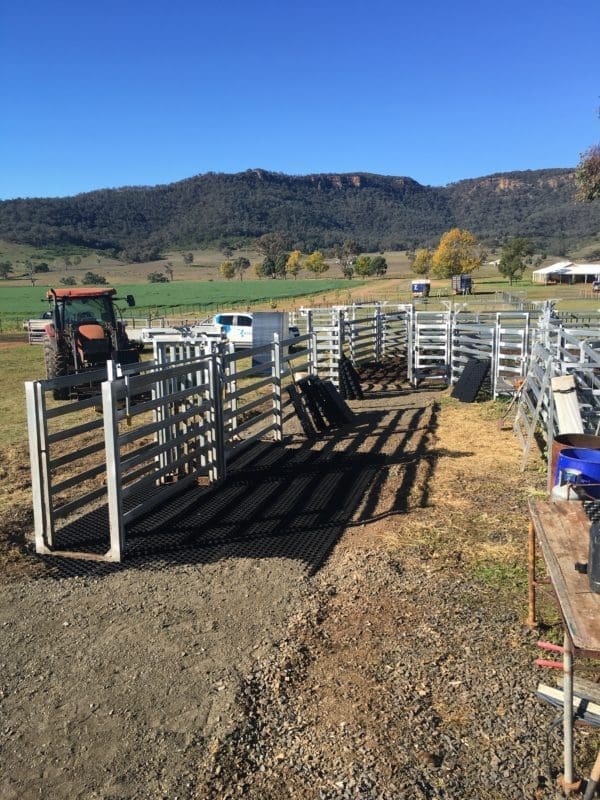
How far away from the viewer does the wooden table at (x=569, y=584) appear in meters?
2.52

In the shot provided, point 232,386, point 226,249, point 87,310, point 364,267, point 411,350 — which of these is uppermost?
point 226,249

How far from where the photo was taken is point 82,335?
15844mm

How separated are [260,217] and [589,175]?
552ft

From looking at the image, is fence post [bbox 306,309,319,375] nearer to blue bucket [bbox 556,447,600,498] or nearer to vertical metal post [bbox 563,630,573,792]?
blue bucket [bbox 556,447,600,498]

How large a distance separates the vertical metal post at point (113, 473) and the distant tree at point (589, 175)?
20588 mm

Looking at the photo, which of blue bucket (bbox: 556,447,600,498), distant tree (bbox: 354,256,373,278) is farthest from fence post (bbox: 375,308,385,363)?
distant tree (bbox: 354,256,373,278)

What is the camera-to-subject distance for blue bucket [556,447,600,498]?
446 cm

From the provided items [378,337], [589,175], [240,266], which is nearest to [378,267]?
[240,266]

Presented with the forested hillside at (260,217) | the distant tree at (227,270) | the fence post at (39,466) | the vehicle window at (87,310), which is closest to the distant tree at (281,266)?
the distant tree at (227,270)

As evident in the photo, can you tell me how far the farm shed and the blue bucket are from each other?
8004 cm

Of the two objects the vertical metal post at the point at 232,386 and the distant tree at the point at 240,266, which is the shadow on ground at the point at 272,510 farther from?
the distant tree at the point at 240,266

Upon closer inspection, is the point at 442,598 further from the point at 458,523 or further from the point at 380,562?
the point at 458,523

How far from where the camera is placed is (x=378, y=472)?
311 inches

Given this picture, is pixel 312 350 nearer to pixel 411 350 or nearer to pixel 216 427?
pixel 411 350
